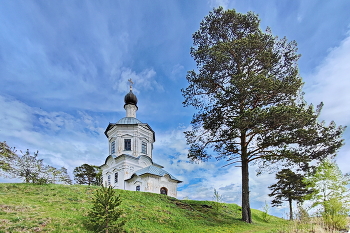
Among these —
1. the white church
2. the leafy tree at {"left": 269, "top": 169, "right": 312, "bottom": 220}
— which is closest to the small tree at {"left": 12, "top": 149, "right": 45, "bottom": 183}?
the white church

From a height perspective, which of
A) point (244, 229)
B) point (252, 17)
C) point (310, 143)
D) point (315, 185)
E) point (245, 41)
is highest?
point (252, 17)

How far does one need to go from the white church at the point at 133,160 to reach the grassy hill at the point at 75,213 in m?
8.71

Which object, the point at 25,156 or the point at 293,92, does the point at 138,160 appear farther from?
the point at 293,92

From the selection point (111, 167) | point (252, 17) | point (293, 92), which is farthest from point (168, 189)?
point (252, 17)

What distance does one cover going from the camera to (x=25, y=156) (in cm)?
1870

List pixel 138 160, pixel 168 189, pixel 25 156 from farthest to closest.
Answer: pixel 138 160 → pixel 168 189 → pixel 25 156

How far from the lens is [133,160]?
98.4ft

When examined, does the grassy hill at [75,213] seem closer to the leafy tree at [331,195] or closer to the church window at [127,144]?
the leafy tree at [331,195]

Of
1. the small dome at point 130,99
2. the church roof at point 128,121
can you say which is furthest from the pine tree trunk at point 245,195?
the small dome at point 130,99

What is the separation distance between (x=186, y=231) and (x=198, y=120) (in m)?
7.49

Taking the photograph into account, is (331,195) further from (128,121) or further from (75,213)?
(128,121)

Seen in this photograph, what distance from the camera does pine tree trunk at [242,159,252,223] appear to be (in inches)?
618

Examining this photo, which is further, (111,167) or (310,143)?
(111,167)

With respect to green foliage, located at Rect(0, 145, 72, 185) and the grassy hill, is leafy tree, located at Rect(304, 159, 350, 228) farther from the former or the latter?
green foliage, located at Rect(0, 145, 72, 185)
